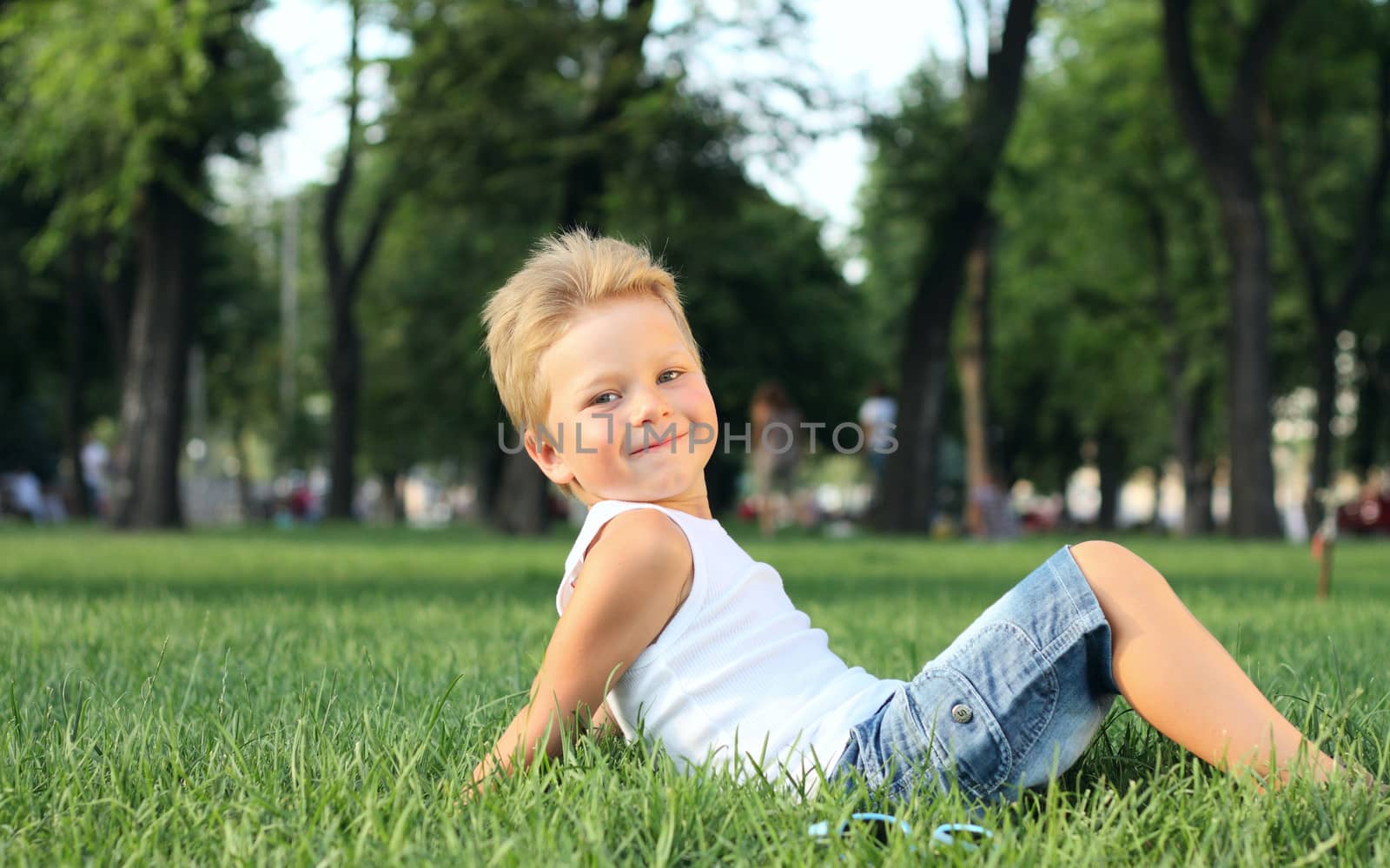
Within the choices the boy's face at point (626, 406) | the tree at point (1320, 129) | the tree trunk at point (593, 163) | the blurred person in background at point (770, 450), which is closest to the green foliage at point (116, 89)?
the tree trunk at point (593, 163)

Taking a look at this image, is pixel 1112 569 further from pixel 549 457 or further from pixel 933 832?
pixel 549 457

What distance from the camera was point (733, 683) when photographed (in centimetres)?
267

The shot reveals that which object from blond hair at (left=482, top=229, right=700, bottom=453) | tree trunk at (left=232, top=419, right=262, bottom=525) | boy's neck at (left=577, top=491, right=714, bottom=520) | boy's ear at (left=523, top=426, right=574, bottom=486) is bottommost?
tree trunk at (left=232, top=419, right=262, bottom=525)

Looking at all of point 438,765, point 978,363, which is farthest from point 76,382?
point 438,765

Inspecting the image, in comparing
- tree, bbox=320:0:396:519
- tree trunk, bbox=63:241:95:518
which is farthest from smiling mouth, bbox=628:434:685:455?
tree trunk, bbox=63:241:95:518

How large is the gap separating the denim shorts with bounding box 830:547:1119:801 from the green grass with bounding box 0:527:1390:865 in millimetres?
78

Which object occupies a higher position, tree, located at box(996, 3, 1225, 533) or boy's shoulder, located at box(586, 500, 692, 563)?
tree, located at box(996, 3, 1225, 533)

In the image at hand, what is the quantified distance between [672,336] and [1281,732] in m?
1.39

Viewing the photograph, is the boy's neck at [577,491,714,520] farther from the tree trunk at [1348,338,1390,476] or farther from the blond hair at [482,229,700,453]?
the tree trunk at [1348,338,1390,476]

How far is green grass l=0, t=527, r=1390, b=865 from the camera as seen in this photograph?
2.20m

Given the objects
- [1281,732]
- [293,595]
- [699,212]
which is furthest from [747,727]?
[699,212]

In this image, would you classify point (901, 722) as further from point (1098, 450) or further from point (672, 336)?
point (1098, 450)

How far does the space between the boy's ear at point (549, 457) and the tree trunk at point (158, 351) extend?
710 inches

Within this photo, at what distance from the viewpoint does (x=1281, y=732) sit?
8.42 ft
